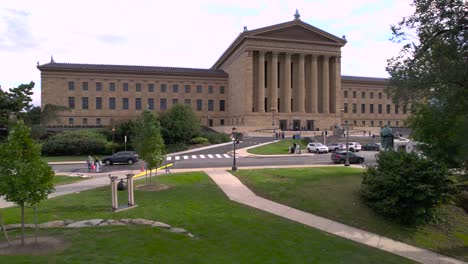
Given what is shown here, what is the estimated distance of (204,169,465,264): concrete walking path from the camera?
12.7 meters

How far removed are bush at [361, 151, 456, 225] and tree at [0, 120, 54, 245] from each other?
14.0m

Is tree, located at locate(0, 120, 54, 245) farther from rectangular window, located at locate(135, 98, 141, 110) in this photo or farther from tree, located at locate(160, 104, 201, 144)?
rectangular window, located at locate(135, 98, 141, 110)

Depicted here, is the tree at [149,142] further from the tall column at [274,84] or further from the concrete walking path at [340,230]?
the tall column at [274,84]

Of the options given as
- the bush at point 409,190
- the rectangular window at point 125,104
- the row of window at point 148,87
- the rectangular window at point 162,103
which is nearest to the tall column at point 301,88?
the row of window at point 148,87

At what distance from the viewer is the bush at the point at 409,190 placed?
16.1 meters

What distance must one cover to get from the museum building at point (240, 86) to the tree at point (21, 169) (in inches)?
2646

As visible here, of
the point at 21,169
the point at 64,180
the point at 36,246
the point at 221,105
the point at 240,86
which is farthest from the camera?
the point at 221,105

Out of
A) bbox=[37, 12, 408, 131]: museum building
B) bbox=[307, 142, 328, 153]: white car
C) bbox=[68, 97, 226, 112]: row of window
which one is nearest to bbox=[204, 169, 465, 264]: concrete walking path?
bbox=[307, 142, 328, 153]: white car

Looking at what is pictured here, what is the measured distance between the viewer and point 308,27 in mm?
82312

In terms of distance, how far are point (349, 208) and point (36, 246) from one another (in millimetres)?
13124

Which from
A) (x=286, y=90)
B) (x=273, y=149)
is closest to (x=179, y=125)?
(x=273, y=149)

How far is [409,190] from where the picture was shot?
642 inches

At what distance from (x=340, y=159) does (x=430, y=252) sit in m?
Answer: 25.2

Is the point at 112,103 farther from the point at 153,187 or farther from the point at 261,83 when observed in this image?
the point at 153,187
